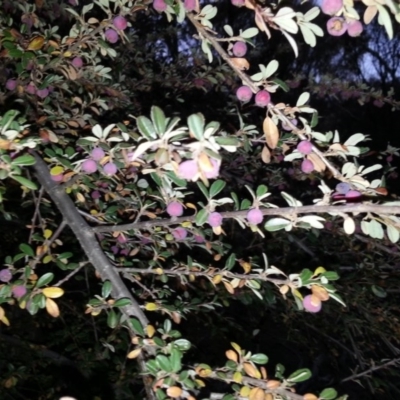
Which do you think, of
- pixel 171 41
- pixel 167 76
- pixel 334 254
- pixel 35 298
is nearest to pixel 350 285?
pixel 334 254

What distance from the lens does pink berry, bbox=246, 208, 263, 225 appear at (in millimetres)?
802

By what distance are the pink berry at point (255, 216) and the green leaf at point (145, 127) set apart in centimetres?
23

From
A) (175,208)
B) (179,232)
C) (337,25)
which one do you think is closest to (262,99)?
(337,25)

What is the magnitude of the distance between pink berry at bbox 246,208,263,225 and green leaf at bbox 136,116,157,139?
0.77ft

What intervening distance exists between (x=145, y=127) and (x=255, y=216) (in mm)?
253

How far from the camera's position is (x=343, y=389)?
3.07 meters

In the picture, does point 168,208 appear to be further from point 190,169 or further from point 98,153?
point 190,169

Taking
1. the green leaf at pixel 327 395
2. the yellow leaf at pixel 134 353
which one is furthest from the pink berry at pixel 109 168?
the green leaf at pixel 327 395

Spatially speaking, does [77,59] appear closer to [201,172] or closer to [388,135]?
[201,172]

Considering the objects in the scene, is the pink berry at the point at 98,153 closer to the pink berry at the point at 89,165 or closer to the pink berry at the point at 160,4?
the pink berry at the point at 89,165

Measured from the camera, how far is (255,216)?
805 mm

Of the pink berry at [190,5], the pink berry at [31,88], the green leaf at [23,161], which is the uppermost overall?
the pink berry at [190,5]

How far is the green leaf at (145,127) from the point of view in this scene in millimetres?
663

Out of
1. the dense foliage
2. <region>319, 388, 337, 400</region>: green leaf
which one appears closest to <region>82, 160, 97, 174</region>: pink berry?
the dense foliage
